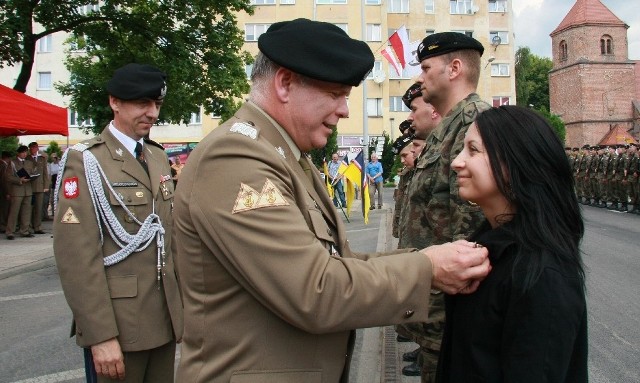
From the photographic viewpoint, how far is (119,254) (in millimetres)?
2828

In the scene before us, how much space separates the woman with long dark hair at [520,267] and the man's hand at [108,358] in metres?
1.40

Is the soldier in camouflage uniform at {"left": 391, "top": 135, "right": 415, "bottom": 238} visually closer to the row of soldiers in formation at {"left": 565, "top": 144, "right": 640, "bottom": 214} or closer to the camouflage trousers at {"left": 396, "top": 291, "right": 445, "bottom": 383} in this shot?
the camouflage trousers at {"left": 396, "top": 291, "right": 445, "bottom": 383}

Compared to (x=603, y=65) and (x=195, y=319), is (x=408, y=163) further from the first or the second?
(x=603, y=65)

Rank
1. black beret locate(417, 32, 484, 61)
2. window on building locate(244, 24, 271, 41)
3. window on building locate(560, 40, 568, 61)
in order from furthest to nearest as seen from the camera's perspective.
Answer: window on building locate(560, 40, 568, 61) < window on building locate(244, 24, 271, 41) < black beret locate(417, 32, 484, 61)

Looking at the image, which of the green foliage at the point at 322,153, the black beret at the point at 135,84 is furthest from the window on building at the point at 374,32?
the black beret at the point at 135,84

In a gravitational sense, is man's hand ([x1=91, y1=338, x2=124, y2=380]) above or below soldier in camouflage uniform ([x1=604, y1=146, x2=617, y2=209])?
below

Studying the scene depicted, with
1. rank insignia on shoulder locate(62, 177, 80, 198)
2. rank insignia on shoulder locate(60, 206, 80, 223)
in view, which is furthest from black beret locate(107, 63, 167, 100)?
rank insignia on shoulder locate(60, 206, 80, 223)

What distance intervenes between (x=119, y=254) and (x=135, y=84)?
2.74 feet

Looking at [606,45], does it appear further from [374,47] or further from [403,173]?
[403,173]

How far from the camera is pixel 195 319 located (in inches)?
66.9

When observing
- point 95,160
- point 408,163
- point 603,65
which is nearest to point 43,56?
point 408,163

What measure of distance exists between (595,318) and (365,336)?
2.47 m

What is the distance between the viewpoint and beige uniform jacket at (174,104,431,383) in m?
1.54

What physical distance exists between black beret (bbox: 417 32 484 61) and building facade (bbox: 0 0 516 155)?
3893 centimetres
